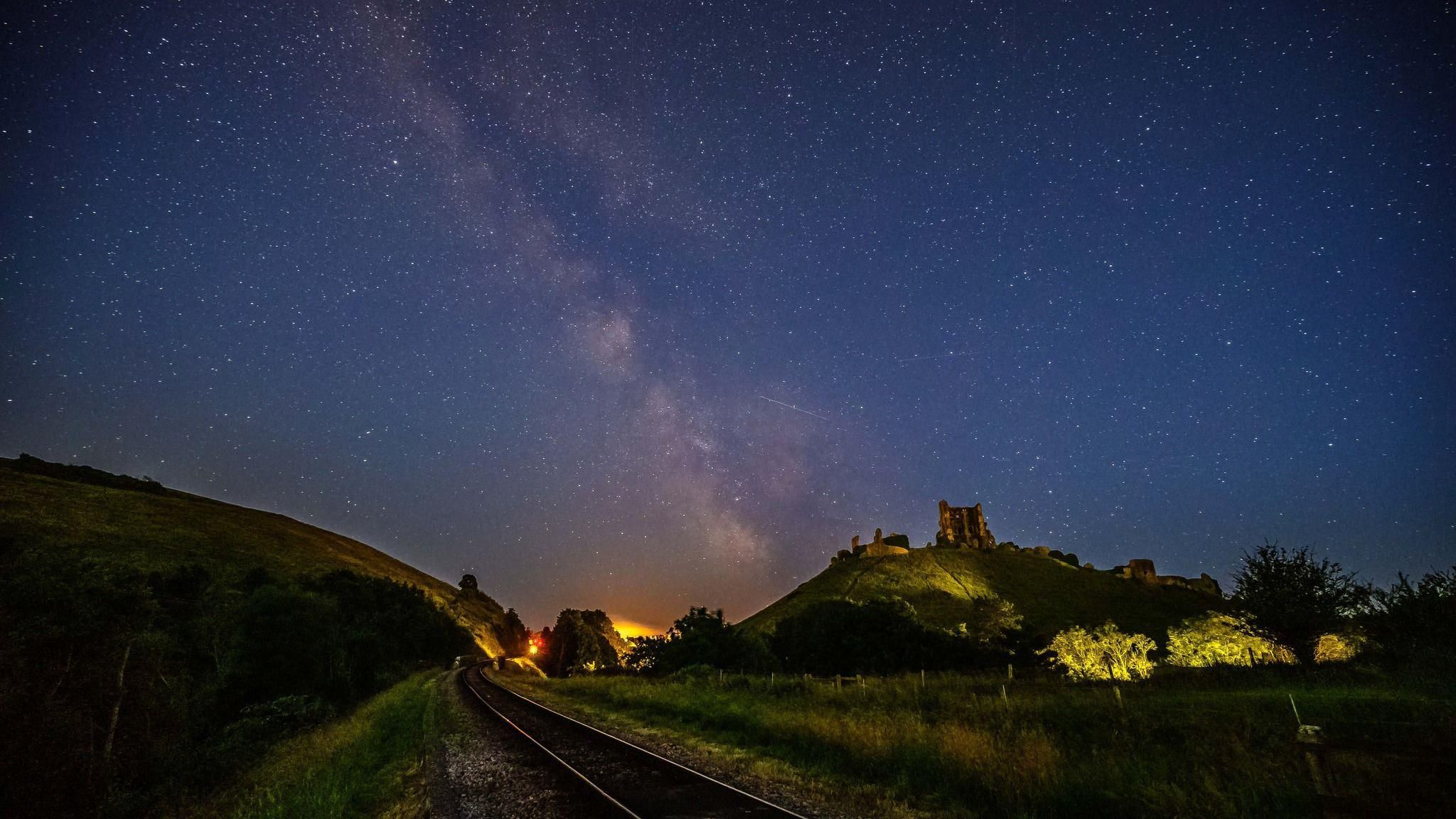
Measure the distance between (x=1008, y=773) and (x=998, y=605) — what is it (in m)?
73.8

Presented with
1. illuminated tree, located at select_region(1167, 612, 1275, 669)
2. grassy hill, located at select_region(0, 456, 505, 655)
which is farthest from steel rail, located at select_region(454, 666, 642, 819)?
illuminated tree, located at select_region(1167, 612, 1275, 669)

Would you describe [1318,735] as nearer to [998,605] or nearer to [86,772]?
[86,772]

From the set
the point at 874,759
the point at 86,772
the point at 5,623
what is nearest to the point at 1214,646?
the point at 874,759

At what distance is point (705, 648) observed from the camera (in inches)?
1596

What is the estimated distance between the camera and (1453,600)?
792 inches

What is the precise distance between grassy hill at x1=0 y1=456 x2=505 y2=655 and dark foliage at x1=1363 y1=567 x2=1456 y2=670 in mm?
70527

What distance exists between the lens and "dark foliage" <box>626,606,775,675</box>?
40.1 metres

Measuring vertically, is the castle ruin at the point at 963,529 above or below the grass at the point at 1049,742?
above

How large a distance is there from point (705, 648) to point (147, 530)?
86245 mm

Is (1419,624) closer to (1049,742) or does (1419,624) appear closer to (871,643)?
(1049,742)

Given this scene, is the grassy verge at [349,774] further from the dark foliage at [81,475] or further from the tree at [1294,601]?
the dark foliage at [81,475]

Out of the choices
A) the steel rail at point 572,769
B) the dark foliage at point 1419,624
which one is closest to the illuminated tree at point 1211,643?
the dark foliage at point 1419,624

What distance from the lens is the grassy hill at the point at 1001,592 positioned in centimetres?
9344

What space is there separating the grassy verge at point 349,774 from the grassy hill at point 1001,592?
2807 inches
